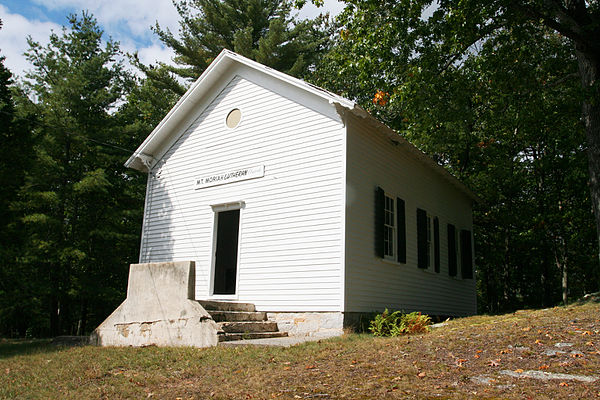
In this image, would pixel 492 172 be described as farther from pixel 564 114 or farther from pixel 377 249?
pixel 377 249

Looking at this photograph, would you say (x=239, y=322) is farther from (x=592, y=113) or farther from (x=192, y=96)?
(x=592, y=113)

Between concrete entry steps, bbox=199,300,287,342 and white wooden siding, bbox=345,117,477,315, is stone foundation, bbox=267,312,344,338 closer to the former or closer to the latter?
concrete entry steps, bbox=199,300,287,342

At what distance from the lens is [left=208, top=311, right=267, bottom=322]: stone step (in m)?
9.70

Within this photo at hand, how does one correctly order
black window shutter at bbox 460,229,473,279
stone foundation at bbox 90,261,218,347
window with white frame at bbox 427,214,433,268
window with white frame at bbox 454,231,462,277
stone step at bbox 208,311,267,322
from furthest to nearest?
black window shutter at bbox 460,229,473,279 → window with white frame at bbox 454,231,462,277 → window with white frame at bbox 427,214,433,268 → stone step at bbox 208,311,267,322 → stone foundation at bbox 90,261,218,347

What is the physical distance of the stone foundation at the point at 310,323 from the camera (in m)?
10.0

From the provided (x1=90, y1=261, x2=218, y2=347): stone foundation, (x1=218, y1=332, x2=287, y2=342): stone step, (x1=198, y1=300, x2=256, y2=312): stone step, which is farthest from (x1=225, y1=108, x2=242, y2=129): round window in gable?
(x1=218, y1=332, x2=287, y2=342): stone step

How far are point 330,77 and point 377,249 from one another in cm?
1350

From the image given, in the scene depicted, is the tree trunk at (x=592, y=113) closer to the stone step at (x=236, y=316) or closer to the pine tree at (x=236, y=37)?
the stone step at (x=236, y=316)

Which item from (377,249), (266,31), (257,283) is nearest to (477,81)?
(377,249)

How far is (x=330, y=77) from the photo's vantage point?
2302 cm

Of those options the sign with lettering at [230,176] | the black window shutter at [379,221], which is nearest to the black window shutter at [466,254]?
the black window shutter at [379,221]

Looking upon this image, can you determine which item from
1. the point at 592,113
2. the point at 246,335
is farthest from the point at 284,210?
the point at 592,113

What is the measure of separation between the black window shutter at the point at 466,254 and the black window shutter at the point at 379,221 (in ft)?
21.5

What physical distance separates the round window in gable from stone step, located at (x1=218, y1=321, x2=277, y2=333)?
543 cm
